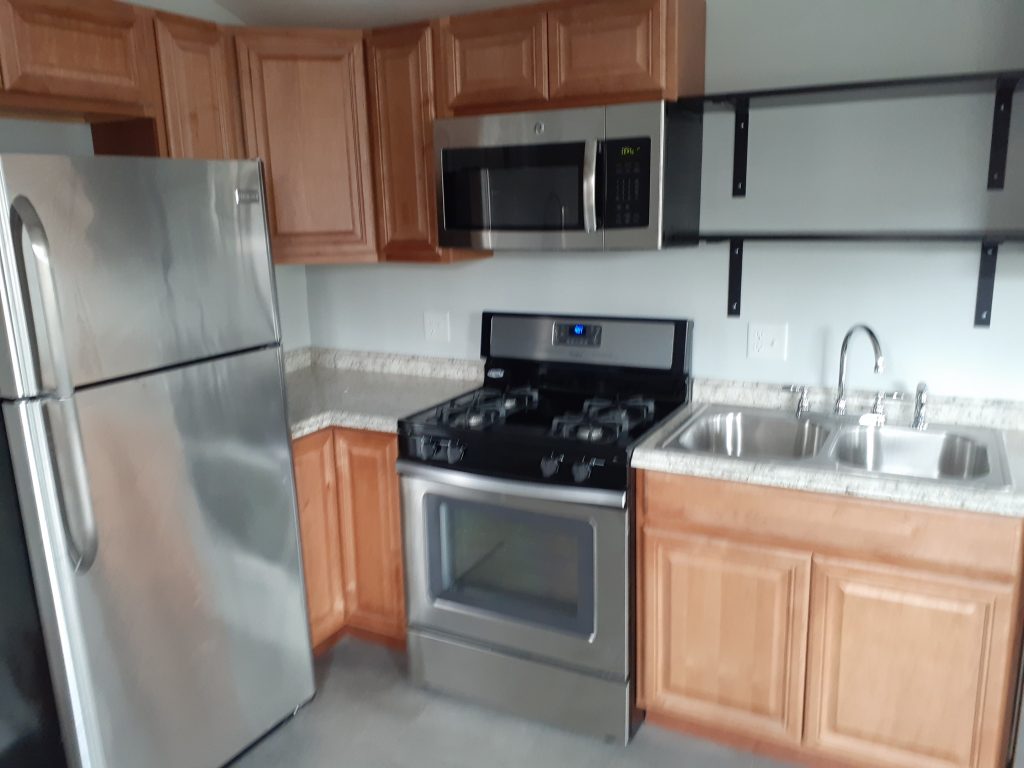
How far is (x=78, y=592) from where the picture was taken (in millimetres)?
1698

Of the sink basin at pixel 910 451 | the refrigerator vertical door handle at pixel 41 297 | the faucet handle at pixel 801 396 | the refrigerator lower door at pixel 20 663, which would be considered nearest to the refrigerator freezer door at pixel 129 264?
the refrigerator vertical door handle at pixel 41 297

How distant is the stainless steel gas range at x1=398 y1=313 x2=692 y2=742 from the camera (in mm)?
2061

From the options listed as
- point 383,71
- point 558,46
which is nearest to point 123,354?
point 383,71

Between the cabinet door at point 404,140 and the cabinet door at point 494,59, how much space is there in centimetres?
7

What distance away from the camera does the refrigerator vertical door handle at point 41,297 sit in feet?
4.97

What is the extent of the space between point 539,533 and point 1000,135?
156 centimetres

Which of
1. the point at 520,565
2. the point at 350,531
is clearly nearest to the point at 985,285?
the point at 520,565

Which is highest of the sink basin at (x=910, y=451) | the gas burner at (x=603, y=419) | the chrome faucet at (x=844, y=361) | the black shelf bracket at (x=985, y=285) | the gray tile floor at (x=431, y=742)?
the black shelf bracket at (x=985, y=285)

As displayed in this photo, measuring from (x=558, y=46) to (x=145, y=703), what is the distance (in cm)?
199

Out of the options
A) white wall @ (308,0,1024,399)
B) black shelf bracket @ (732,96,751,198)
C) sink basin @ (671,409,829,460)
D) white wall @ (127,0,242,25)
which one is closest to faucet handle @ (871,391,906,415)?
white wall @ (308,0,1024,399)

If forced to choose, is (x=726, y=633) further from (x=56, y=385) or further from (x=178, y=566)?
(x=56, y=385)

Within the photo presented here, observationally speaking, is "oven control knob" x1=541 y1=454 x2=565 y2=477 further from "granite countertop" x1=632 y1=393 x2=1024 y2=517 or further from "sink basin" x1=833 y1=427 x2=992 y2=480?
"sink basin" x1=833 y1=427 x2=992 y2=480

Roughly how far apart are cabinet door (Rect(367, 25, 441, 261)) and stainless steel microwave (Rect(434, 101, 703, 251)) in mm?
83

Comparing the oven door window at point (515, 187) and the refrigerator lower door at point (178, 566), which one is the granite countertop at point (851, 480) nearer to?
the oven door window at point (515, 187)
